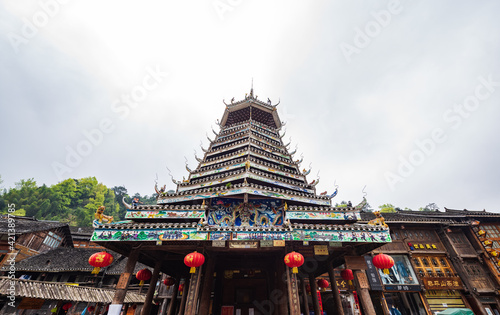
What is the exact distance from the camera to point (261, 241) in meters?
10.7

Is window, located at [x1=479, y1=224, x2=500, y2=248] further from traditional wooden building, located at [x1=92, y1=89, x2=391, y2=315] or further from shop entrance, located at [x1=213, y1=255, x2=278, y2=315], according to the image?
shop entrance, located at [x1=213, y1=255, x2=278, y2=315]

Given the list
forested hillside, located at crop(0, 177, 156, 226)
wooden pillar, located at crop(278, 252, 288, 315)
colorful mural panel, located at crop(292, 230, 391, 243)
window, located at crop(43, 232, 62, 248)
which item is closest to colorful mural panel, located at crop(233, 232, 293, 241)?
colorful mural panel, located at crop(292, 230, 391, 243)

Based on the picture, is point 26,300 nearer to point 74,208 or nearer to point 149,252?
point 149,252

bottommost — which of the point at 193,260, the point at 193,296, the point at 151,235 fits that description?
the point at 193,296

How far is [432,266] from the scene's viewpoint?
64.3 ft

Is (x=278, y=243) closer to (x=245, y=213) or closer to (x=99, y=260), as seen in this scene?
(x=245, y=213)

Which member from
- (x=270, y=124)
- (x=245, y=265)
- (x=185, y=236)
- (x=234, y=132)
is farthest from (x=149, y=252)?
(x=270, y=124)

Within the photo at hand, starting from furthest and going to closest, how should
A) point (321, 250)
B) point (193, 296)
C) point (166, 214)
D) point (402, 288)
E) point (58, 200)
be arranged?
point (58, 200)
point (402, 288)
point (166, 214)
point (321, 250)
point (193, 296)

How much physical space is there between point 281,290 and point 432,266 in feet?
55.4

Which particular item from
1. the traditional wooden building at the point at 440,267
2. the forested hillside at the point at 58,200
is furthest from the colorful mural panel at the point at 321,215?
the forested hillside at the point at 58,200

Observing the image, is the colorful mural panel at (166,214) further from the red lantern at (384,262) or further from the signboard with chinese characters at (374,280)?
the signboard with chinese characters at (374,280)

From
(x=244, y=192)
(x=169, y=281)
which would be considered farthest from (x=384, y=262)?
(x=169, y=281)

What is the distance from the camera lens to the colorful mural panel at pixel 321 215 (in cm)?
1302

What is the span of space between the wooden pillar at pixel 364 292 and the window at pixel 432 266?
14.2 meters
